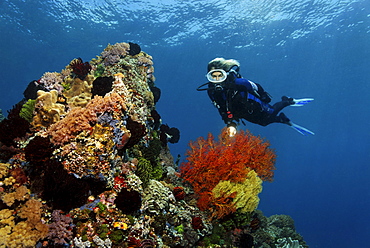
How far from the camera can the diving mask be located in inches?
371

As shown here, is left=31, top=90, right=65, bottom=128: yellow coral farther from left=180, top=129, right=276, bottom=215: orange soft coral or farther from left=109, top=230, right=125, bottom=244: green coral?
left=180, top=129, right=276, bottom=215: orange soft coral

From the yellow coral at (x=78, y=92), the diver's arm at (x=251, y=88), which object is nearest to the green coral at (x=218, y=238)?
the yellow coral at (x=78, y=92)

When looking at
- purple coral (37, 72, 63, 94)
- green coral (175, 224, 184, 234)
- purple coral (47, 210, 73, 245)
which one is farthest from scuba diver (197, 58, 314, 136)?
purple coral (47, 210, 73, 245)

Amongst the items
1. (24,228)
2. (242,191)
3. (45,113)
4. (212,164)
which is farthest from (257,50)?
(24,228)

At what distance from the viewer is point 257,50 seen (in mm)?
50719

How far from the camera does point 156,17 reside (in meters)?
38.2

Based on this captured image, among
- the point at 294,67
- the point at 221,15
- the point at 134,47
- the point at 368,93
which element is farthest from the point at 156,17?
the point at 368,93

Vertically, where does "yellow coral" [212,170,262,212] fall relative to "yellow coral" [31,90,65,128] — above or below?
above

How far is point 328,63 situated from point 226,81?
193 feet

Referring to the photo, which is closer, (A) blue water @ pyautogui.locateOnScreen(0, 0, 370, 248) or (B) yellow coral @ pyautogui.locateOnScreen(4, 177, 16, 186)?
(B) yellow coral @ pyautogui.locateOnScreen(4, 177, 16, 186)

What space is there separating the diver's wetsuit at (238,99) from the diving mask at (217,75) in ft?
0.79

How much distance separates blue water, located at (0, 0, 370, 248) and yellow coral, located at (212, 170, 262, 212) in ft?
106

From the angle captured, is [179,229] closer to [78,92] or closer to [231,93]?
[78,92]

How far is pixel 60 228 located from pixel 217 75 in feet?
25.7
